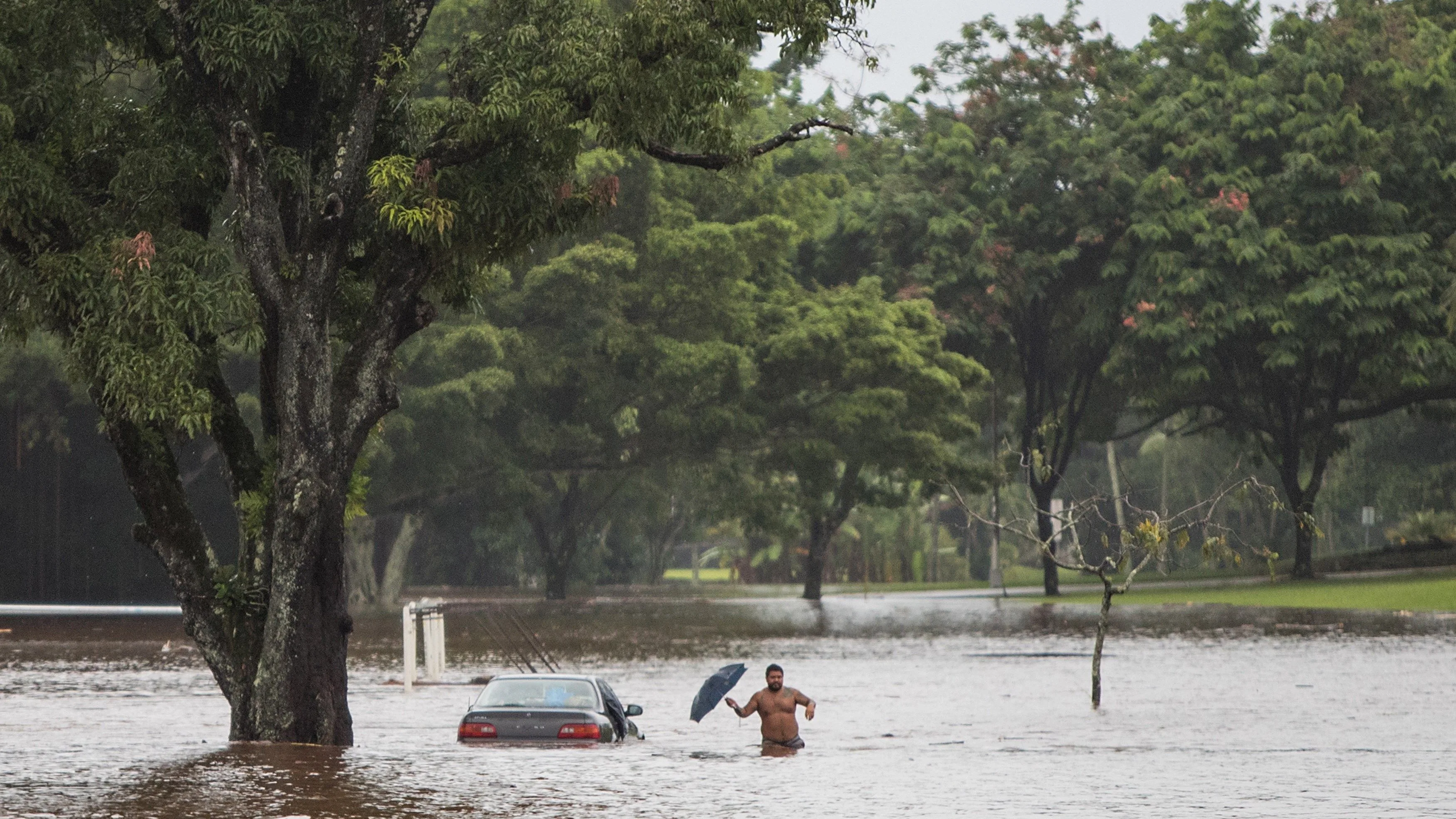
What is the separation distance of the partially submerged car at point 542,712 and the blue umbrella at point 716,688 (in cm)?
92

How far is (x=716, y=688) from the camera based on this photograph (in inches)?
797

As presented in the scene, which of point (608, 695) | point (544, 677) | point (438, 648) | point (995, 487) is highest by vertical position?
point (995, 487)

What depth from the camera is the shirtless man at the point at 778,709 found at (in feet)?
64.9

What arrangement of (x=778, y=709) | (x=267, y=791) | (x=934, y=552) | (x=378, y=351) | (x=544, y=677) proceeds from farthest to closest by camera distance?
(x=934, y=552), (x=378, y=351), (x=778, y=709), (x=544, y=677), (x=267, y=791)

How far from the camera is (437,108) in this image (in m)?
20.0

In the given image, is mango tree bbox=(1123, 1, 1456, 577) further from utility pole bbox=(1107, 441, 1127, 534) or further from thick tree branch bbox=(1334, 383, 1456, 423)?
utility pole bbox=(1107, 441, 1127, 534)

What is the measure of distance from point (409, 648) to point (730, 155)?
1149 cm

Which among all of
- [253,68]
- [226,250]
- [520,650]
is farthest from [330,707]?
[520,650]

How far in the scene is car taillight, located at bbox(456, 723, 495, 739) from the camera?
1839 centimetres

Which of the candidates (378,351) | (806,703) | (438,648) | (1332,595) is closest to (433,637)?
(438,648)

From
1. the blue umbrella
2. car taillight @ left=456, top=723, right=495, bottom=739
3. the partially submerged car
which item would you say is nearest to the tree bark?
the blue umbrella

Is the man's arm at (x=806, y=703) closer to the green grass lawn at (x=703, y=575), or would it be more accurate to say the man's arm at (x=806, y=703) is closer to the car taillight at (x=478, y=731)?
the car taillight at (x=478, y=731)

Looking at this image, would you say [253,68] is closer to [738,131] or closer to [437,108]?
[437,108]

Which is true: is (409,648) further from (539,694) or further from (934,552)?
(934,552)
